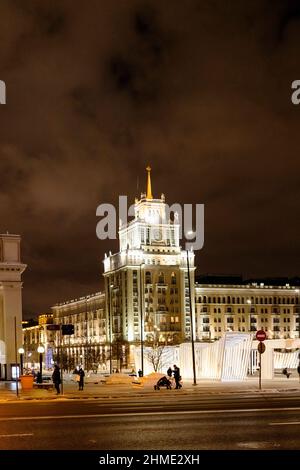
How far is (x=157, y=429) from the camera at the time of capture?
17094mm

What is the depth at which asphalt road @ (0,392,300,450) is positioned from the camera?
47.8ft

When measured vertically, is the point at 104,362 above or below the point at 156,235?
below

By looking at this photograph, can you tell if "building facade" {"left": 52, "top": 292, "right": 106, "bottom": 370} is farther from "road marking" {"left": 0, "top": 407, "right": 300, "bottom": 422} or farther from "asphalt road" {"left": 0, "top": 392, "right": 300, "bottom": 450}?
"asphalt road" {"left": 0, "top": 392, "right": 300, "bottom": 450}

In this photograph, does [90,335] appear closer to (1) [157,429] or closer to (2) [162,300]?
(2) [162,300]

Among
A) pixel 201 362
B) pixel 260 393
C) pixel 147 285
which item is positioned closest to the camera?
pixel 260 393

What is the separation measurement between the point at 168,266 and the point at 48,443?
5873 inches

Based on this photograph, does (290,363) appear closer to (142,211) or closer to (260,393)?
(260,393)

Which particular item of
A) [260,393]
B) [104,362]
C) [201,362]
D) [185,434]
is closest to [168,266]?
[104,362]

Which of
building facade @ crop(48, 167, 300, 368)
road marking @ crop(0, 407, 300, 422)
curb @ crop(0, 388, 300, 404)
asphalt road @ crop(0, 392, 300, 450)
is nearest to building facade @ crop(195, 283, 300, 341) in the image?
building facade @ crop(48, 167, 300, 368)

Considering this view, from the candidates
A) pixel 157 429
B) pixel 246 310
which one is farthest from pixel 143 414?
pixel 246 310

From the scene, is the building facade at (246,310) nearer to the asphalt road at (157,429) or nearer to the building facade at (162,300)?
the building facade at (162,300)

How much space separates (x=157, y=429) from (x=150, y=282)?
145 meters

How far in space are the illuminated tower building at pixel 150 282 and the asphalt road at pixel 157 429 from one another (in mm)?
133396

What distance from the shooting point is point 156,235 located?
546ft
